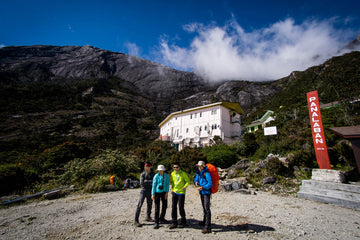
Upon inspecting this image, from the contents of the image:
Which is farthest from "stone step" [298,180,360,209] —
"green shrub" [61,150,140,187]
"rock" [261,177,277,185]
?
"green shrub" [61,150,140,187]

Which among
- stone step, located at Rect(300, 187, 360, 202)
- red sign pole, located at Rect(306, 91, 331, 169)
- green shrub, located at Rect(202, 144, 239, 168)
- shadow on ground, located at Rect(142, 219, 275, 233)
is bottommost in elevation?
shadow on ground, located at Rect(142, 219, 275, 233)

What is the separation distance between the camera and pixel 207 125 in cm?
2734

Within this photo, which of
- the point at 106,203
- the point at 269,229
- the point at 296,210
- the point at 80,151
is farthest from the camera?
the point at 80,151

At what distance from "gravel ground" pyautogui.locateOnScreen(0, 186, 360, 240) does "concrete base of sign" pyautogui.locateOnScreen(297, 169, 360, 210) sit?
1.40ft

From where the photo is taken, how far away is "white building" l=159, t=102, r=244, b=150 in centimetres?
2639

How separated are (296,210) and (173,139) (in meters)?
27.5

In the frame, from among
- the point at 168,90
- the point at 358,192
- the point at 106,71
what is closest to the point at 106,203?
the point at 358,192

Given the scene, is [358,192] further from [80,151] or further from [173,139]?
[173,139]

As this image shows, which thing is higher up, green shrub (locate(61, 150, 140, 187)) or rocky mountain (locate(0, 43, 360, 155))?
rocky mountain (locate(0, 43, 360, 155))

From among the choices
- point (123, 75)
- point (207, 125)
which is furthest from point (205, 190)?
point (123, 75)

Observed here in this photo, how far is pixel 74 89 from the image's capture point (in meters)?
74.9

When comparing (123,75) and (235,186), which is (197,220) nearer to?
(235,186)

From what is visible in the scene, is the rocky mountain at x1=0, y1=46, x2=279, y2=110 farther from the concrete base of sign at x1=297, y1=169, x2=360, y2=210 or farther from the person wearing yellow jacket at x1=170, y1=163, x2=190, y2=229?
the person wearing yellow jacket at x1=170, y1=163, x2=190, y2=229

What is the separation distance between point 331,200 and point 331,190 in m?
0.67
